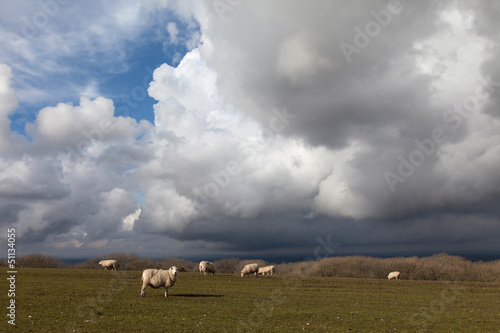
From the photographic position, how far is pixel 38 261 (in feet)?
271

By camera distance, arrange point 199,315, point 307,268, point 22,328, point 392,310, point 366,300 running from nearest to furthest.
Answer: point 22,328 → point 199,315 → point 392,310 → point 366,300 → point 307,268

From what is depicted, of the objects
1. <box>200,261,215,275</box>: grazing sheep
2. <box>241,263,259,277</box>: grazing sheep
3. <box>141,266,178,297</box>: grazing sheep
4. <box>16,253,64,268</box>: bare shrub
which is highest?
<box>16,253,64,268</box>: bare shrub

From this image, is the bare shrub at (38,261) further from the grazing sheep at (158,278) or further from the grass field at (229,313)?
the grazing sheep at (158,278)

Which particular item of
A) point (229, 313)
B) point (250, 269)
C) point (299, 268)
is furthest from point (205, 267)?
point (299, 268)

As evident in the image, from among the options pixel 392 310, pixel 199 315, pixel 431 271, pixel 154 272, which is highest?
pixel 154 272

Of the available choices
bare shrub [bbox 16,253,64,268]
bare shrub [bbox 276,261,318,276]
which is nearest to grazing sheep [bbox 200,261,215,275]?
bare shrub [bbox 276,261,318,276]

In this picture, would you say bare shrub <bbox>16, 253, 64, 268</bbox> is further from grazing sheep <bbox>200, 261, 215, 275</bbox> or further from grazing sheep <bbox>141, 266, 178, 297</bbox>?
grazing sheep <bbox>141, 266, 178, 297</bbox>

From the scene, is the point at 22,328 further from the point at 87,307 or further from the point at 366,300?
the point at 366,300

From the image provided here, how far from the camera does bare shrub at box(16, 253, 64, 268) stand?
81562 millimetres

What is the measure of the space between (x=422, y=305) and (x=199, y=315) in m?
17.9

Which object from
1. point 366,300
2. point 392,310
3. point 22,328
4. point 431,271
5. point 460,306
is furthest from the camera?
point 431,271

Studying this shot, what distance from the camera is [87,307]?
19.9 metres

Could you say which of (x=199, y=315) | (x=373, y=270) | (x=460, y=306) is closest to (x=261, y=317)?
(x=199, y=315)

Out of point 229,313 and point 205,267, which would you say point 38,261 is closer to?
point 205,267
